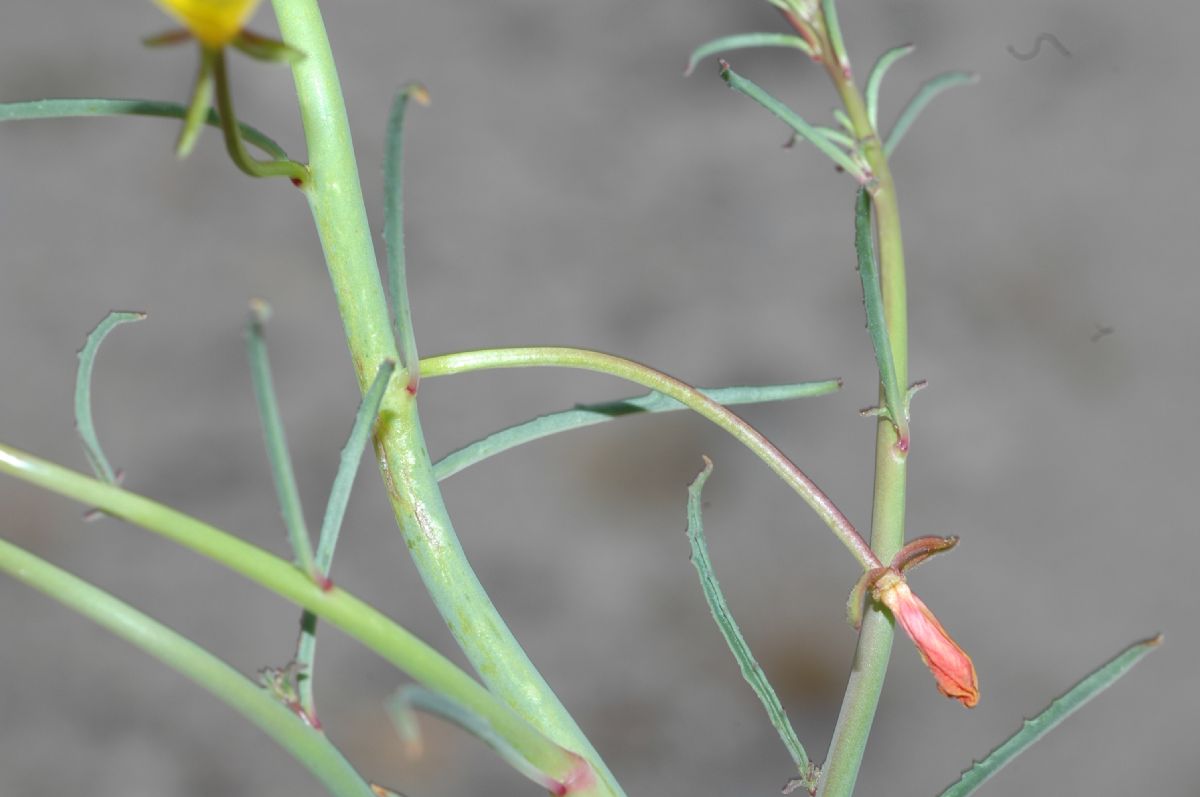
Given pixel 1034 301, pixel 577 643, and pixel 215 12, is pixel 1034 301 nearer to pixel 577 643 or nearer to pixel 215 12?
pixel 577 643

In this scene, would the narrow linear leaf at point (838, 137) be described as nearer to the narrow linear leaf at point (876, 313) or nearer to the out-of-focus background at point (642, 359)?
the narrow linear leaf at point (876, 313)

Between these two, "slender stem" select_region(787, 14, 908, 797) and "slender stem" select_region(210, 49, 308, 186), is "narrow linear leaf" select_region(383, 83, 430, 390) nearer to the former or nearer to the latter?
"slender stem" select_region(210, 49, 308, 186)

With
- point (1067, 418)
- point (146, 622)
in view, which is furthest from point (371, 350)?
point (1067, 418)

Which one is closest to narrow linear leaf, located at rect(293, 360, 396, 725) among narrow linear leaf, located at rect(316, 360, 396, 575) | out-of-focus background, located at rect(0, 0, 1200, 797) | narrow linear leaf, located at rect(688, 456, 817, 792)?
narrow linear leaf, located at rect(316, 360, 396, 575)

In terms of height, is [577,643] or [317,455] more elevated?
[317,455]

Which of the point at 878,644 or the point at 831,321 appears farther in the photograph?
the point at 831,321

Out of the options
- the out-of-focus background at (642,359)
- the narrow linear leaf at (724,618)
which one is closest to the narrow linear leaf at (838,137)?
the narrow linear leaf at (724,618)
